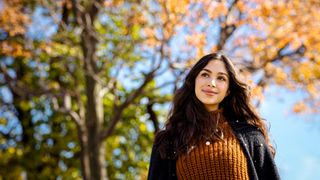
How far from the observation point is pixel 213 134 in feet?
11.4

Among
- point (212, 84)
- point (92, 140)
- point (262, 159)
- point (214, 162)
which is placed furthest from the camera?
point (92, 140)

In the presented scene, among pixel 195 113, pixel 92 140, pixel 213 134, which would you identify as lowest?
pixel 92 140

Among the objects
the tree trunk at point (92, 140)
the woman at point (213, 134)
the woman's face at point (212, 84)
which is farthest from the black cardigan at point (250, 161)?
the tree trunk at point (92, 140)

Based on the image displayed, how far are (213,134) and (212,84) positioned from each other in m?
0.34

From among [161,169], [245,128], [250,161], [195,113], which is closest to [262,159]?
[250,161]

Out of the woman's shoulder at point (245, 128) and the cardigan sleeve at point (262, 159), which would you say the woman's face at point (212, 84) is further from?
the cardigan sleeve at point (262, 159)

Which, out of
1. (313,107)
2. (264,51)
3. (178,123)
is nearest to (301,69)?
(264,51)

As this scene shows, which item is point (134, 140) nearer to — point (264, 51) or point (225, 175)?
point (264, 51)

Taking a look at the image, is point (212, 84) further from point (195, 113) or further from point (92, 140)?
point (92, 140)

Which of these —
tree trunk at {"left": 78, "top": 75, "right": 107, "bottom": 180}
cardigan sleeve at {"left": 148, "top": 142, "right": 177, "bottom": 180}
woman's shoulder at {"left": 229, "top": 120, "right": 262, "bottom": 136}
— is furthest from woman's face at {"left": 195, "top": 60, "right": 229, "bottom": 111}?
tree trunk at {"left": 78, "top": 75, "right": 107, "bottom": 180}

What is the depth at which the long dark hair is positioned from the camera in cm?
350

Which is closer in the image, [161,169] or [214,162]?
[214,162]

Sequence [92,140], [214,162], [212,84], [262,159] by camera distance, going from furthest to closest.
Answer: [92,140] < [212,84] < [262,159] < [214,162]

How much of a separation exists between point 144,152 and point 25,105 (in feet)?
12.7
